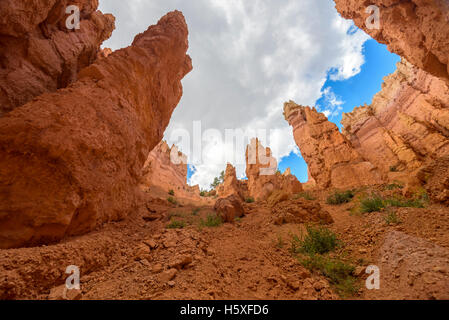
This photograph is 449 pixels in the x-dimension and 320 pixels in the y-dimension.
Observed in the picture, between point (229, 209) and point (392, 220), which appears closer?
point (392, 220)

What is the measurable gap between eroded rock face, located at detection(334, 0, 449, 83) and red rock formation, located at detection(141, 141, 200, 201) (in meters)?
21.8

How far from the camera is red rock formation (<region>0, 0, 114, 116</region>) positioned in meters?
4.50

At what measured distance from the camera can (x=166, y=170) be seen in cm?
2791

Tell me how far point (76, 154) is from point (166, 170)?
81.2ft

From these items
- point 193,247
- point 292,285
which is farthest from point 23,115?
point 292,285

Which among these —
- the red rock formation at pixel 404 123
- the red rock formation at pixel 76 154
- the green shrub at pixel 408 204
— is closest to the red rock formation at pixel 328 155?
the red rock formation at pixel 404 123

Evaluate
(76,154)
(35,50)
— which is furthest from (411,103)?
(35,50)

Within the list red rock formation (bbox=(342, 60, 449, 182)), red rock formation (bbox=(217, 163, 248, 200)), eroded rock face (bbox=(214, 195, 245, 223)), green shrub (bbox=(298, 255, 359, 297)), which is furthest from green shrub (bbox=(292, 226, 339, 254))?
red rock formation (bbox=(217, 163, 248, 200))

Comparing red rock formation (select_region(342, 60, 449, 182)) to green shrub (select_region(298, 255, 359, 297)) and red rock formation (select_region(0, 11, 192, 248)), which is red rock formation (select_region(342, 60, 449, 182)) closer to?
green shrub (select_region(298, 255, 359, 297))

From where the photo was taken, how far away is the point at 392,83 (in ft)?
76.0

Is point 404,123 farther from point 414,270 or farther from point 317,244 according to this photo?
point 414,270

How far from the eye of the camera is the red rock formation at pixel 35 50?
14.8 ft

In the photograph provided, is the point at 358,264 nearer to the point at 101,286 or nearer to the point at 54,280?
the point at 101,286

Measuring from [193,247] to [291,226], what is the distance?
11.8ft
